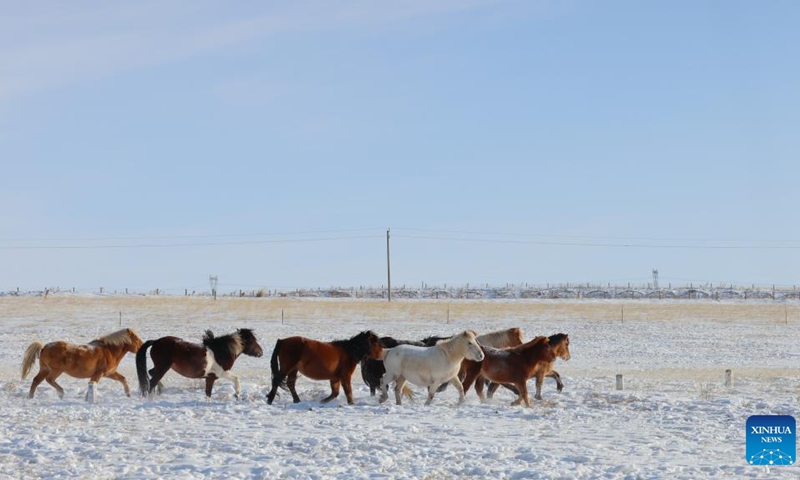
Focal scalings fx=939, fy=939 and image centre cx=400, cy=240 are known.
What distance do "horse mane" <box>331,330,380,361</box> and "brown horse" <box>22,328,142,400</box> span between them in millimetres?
3846

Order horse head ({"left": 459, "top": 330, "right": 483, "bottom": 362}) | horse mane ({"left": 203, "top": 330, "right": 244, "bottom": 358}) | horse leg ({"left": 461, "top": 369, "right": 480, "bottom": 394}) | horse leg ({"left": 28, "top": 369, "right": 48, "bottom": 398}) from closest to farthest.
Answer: horse head ({"left": 459, "top": 330, "right": 483, "bottom": 362}) < horse leg ({"left": 461, "top": 369, "right": 480, "bottom": 394}) < horse leg ({"left": 28, "top": 369, "right": 48, "bottom": 398}) < horse mane ({"left": 203, "top": 330, "right": 244, "bottom": 358})

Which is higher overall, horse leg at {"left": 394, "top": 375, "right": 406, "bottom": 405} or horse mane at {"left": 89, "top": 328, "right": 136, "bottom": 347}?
horse mane at {"left": 89, "top": 328, "right": 136, "bottom": 347}

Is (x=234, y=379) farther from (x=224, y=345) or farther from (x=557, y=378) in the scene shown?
(x=557, y=378)

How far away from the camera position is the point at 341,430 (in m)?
12.8

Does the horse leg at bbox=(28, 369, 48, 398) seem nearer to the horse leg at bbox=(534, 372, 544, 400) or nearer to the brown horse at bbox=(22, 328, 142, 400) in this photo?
the brown horse at bbox=(22, 328, 142, 400)

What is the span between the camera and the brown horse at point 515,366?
1606 cm

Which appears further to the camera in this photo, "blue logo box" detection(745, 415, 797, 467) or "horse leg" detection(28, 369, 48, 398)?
"horse leg" detection(28, 369, 48, 398)

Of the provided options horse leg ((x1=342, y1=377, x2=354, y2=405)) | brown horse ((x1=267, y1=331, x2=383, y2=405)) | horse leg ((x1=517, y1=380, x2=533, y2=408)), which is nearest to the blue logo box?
horse leg ((x1=517, y1=380, x2=533, y2=408))

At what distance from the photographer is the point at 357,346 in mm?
16234

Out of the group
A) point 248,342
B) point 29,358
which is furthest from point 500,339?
point 29,358

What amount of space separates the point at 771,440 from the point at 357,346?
696 centimetres

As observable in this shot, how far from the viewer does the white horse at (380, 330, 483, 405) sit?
50.7ft

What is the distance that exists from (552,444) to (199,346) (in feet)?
23.2

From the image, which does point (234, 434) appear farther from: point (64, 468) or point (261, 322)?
point (261, 322)
